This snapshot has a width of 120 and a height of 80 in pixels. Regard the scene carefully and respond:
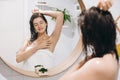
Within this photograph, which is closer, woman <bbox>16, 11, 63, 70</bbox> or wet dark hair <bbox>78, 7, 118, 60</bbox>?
wet dark hair <bbox>78, 7, 118, 60</bbox>

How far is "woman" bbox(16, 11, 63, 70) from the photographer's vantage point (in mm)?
1280

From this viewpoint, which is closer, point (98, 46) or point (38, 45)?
point (98, 46)

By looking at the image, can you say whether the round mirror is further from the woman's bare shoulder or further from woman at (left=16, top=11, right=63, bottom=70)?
the woman's bare shoulder

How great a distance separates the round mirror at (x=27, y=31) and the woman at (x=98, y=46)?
356 mm

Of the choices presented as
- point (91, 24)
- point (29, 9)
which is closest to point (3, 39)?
point (29, 9)

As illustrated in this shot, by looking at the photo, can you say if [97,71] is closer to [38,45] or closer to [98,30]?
[98,30]

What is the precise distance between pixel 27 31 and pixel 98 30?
1.40 feet

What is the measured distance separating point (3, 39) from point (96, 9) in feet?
1.57

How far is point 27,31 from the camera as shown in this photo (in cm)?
128

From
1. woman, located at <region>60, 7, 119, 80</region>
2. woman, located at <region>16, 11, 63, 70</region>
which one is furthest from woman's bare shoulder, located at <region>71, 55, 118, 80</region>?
woman, located at <region>16, 11, 63, 70</region>

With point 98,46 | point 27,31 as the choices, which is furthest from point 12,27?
point 98,46

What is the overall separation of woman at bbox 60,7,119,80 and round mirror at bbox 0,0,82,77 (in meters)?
0.36

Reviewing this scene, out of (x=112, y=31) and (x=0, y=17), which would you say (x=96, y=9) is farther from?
(x=0, y=17)

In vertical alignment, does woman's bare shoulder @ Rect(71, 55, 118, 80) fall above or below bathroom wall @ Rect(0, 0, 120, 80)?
below
